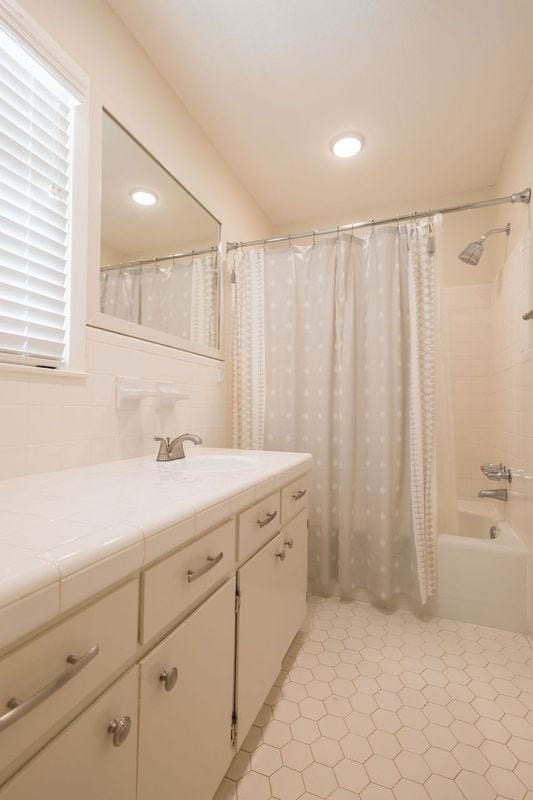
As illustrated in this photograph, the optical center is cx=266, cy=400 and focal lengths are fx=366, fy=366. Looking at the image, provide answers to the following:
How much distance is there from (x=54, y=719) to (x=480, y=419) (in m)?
2.58

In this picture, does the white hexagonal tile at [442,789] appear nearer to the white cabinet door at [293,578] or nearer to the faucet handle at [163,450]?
the white cabinet door at [293,578]

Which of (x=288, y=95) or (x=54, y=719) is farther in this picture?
(x=288, y=95)

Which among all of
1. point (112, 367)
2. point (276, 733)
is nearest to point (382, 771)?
point (276, 733)

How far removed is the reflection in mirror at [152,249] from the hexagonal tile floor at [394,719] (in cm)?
139

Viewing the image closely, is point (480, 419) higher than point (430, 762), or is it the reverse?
point (480, 419)

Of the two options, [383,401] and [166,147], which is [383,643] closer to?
[383,401]

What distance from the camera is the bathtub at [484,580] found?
5.34ft

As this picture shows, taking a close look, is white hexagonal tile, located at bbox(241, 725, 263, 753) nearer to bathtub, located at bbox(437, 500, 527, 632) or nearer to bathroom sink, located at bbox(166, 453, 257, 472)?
bathroom sink, located at bbox(166, 453, 257, 472)

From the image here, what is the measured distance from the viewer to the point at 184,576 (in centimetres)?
68

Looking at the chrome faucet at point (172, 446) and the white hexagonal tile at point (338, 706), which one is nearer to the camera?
the white hexagonal tile at point (338, 706)

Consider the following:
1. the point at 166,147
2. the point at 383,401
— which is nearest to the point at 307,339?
the point at 383,401

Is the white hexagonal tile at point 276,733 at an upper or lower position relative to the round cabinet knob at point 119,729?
lower

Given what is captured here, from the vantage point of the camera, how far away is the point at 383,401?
69.8 inches

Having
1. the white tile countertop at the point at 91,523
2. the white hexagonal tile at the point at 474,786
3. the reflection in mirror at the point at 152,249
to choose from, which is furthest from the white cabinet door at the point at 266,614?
the reflection in mirror at the point at 152,249
